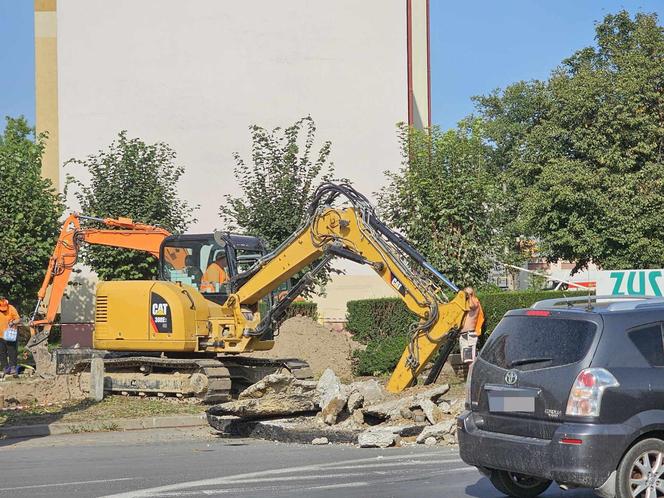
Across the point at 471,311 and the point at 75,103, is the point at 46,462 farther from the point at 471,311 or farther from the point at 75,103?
the point at 75,103

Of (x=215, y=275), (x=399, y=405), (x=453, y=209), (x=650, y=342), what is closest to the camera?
(x=650, y=342)

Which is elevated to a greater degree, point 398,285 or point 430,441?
point 398,285

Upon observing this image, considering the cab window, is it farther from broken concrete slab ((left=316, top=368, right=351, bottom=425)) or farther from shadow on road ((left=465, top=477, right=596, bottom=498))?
shadow on road ((left=465, top=477, right=596, bottom=498))

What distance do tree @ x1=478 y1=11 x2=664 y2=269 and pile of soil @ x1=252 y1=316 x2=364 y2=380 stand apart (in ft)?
33.2

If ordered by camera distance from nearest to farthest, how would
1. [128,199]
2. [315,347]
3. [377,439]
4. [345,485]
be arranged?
[345,485] < [377,439] < [315,347] < [128,199]

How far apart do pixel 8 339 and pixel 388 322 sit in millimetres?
11934

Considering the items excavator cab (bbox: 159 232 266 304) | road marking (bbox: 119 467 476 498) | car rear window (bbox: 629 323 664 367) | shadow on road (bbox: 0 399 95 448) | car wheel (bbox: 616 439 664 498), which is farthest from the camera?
excavator cab (bbox: 159 232 266 304)

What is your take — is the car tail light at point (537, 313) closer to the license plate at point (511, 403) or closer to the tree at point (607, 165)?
the license plate at point (511, 403)

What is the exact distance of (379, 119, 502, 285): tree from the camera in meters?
28.8

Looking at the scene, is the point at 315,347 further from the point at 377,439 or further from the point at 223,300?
the point at 377,439

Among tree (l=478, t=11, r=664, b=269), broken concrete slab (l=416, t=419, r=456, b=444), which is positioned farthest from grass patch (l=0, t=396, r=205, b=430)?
tree (l=478, t=11, r=664, b=269)

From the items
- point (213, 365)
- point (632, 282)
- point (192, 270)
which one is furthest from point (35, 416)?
point (632, 282)

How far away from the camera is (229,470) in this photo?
11117 millimetres

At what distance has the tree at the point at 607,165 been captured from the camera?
33500 millimetres
